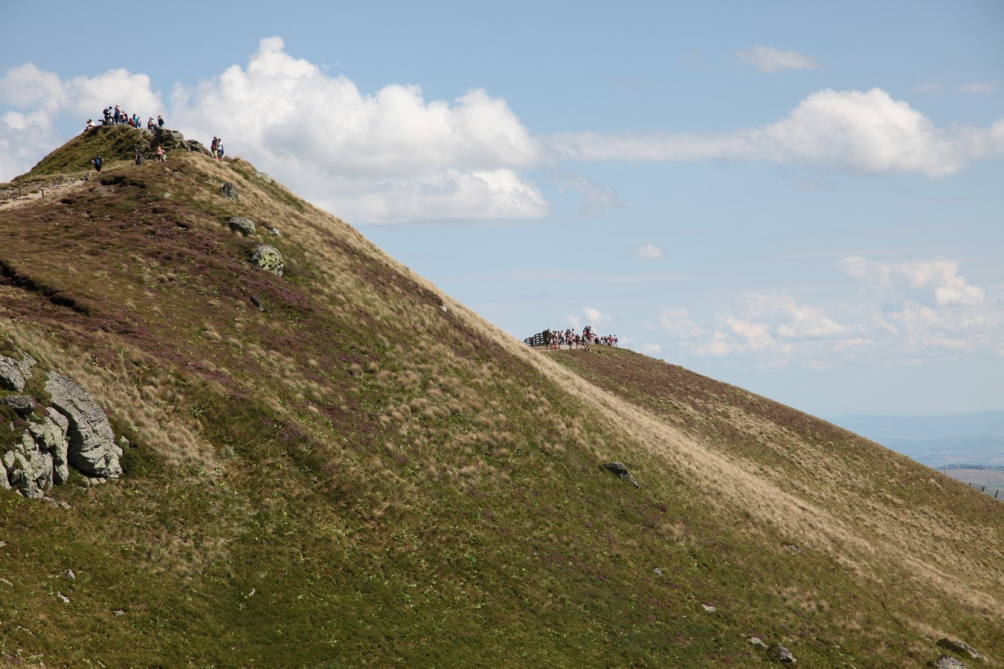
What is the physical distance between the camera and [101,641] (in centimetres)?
2803

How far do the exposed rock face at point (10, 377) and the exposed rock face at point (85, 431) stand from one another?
1.27 meters

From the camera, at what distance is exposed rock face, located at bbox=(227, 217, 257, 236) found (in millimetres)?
65438

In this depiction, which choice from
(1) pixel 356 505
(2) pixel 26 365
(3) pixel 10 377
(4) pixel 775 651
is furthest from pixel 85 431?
(4) pixel 775 651

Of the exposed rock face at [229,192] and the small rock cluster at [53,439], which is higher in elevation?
the exposed rock face at [229,192]

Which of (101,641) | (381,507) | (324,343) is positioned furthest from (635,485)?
(101,641)

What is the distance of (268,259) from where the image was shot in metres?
62.8

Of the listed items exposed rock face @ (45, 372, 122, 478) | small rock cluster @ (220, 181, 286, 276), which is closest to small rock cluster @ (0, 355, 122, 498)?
exposed rock face @ (45, 372, 122, 478)

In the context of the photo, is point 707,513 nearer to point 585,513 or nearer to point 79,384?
point 585,513

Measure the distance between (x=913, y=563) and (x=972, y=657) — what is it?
56.5 feet

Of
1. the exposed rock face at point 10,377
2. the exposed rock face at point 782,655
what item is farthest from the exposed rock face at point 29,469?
the exposed rock face at point 782,655

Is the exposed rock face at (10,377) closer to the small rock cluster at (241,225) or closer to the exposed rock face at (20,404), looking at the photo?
the exposed rock face at (20,404)

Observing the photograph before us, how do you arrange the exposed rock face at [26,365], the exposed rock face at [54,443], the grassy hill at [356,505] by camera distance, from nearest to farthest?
1. the grassy hill at [356,505]
2. the exposed rock face at [54,443]
3. the exposed rock face at [26,365]

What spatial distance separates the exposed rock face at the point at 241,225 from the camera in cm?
6544

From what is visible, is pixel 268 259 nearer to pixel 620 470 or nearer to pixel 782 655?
pixel 620 470
